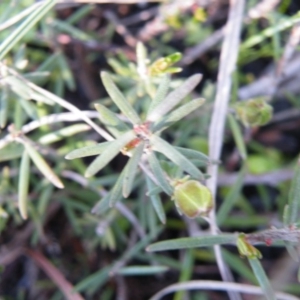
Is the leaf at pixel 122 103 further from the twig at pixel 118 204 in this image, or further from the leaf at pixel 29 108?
the twig at pixel 118 204

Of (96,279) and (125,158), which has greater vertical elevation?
(125,158)

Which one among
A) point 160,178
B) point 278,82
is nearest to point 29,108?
point 160,178

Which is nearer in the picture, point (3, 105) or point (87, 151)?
point (87, 151)

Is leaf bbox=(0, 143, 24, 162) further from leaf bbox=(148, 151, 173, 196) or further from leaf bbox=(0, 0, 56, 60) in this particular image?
leaf bbox=(148, 151, 173, 196)

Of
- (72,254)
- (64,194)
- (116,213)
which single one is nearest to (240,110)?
(116,213)

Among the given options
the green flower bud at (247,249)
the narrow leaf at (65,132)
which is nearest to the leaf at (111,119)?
the narrow leaf at (65,132)

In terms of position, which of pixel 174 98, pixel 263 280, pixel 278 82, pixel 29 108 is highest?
pixel 29 108

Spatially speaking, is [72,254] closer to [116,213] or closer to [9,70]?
[116,213]

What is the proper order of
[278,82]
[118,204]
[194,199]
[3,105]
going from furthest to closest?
[278,82]
[118,204]
[3,105]
[194,199]

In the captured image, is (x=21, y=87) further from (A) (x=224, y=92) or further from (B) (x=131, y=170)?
(A) (x=224, y=92)
